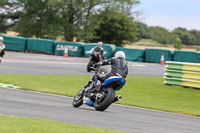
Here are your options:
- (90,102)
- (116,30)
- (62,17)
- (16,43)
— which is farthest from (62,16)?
(90,102)

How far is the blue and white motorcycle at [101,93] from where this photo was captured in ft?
36.2

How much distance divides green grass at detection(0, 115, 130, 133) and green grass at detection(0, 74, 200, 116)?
554 cm

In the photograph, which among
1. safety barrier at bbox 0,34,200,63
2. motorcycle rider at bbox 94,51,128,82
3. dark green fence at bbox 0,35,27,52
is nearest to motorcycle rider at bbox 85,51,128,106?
motorcycle rider at bbox 94,51,128,82

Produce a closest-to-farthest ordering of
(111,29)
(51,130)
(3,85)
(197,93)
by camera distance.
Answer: (51,130) < (3,85) < (197,93) < (111,29)

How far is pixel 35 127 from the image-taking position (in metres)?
7.41

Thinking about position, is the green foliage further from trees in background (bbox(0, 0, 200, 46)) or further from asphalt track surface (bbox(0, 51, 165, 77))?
asphalt track surface (bbox(0, 51, 165, 77))

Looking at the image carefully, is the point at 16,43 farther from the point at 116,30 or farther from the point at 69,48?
the point at 116,30

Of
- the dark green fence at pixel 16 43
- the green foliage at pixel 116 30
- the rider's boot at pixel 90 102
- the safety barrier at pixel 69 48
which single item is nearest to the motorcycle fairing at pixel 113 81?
the rider's boot at pixel 90 102

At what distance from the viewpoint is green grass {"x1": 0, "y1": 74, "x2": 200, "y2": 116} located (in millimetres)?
13966

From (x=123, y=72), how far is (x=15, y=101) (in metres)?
2.79

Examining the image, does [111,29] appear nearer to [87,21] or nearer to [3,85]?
[87,21]

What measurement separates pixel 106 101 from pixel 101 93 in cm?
47

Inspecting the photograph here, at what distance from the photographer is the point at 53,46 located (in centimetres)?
4150

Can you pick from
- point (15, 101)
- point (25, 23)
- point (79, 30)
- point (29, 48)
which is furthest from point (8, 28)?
point (15, 101)
